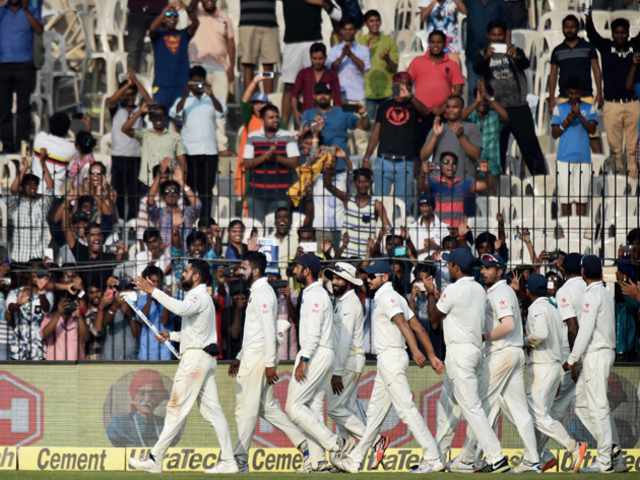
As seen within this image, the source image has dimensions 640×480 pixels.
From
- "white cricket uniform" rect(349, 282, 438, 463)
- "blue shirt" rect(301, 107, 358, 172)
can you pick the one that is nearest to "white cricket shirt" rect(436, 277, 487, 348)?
"white cricket uniform" rect(349, 282, 438, 463)

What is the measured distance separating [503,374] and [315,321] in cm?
194

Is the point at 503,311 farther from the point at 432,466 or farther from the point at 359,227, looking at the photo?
the point at 359,227

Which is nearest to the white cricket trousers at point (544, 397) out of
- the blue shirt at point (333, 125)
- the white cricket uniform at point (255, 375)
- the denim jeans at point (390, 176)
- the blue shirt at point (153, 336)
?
the white cricket uniform at point (255, 375)

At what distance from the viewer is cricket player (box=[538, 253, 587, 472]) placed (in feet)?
33.9

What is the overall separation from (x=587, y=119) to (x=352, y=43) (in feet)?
12.7

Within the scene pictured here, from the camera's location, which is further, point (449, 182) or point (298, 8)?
point (298, 8)

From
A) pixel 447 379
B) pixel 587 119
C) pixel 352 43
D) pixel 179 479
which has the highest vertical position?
pixel 352 43

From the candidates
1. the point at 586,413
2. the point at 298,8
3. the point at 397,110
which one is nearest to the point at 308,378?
the point at 586,413

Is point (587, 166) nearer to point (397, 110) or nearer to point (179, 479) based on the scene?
point (397, 110)

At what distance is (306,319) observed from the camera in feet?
32.1

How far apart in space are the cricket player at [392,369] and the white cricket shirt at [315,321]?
50 cm

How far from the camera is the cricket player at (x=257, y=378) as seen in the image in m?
9.81

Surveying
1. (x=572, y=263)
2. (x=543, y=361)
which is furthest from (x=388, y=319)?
(x=572, y=263)

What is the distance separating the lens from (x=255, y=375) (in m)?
9.84
